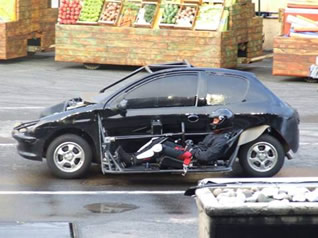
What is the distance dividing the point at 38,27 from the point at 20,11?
1437 millimetres

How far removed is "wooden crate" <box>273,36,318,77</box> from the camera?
2430 cm

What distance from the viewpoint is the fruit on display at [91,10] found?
2631 cm

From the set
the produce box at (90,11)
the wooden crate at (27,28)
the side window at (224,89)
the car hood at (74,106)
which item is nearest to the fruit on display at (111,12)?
the produce box at (90,11)

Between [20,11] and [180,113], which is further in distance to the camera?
[20,11]

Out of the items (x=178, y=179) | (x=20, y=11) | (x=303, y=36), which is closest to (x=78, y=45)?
(x=20, y=11)

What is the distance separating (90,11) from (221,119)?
13.6 metres

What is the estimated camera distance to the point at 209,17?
25391 mm

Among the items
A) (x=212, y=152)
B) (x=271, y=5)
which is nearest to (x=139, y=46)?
(x=271, y=5)

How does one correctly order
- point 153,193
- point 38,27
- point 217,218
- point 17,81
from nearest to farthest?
point 217,218
point 153,193
point 17,81
point 38,27

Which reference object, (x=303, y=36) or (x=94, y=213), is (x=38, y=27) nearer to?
(x=303, y=36)

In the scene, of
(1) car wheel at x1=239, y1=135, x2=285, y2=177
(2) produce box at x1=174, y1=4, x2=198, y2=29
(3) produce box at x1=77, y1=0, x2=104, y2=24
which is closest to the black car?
(1) car wheel at x1=239, y1=135, x2=285, y2=177

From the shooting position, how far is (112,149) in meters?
13.9

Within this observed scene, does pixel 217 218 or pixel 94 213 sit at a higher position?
pixel 217 218

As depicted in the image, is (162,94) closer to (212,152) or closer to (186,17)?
(212,152)
